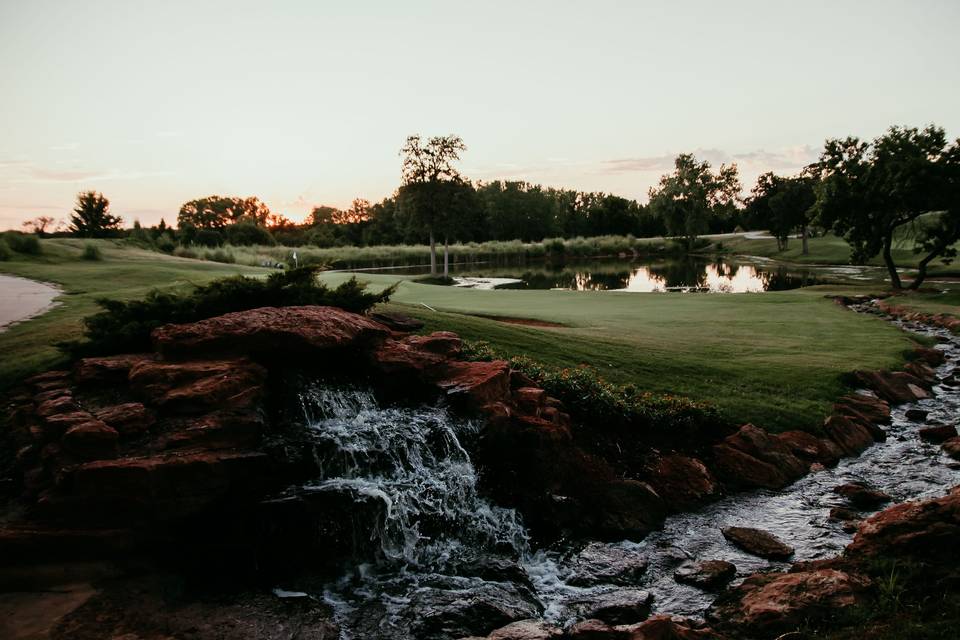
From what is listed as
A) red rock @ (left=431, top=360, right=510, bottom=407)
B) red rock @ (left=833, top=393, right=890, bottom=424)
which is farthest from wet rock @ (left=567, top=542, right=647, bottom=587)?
red rock @ (left=833, top=393, right=890, bottom=424)

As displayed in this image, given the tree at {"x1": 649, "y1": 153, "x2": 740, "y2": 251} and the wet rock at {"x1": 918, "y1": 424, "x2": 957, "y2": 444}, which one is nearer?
the wet rock at {"x1": 918, "y1": 424, "x2": 957, "y2": 444}

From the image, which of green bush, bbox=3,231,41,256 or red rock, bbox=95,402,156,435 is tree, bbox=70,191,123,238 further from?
red rock, bbox=95,402,156,435

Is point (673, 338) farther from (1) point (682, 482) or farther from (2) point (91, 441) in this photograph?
(2) point (91, 441)

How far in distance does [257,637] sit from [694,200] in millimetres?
89876

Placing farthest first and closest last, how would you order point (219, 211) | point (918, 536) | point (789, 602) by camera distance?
point (219, 211)
point (918, 536)
point (789, 602)

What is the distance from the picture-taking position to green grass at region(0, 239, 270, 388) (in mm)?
9078

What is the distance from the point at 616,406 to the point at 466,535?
3.88 meters

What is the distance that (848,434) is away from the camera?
10.5 m

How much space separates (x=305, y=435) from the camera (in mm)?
7359

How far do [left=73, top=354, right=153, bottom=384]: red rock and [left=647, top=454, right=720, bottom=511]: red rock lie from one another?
7427mm

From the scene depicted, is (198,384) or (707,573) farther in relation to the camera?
(198,384)

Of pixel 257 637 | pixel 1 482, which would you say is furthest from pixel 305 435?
pixel 1 482

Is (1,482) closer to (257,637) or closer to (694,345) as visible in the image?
(257,637)

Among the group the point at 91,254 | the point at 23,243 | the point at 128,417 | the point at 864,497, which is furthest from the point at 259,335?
the point at 23,243
